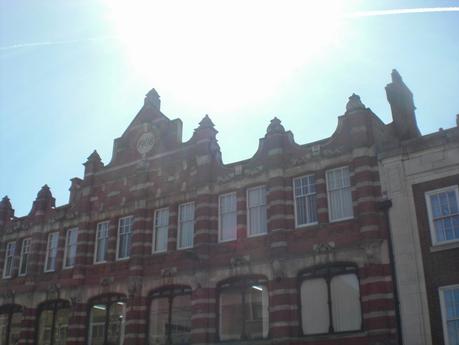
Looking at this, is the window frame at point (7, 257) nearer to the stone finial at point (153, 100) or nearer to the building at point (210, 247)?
the building at point (210, 247)

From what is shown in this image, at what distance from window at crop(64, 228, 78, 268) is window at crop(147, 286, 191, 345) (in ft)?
23.2

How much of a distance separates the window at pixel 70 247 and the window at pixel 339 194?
52.4 feet

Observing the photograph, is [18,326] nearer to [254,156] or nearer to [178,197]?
[178,197]

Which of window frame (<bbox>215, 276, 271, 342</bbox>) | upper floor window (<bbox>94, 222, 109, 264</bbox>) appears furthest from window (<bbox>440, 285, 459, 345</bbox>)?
upper floor window (<bbox>94, 222, 109, 264</bbox>)

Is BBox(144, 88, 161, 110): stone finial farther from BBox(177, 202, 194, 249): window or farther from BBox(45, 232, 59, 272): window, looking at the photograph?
BBox(45, 232, 59, 272): window

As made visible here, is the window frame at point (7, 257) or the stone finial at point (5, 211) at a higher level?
the stone finial at point (5, 211)

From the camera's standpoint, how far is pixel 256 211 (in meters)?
28.6

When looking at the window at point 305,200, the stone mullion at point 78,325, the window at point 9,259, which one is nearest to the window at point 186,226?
the window at point 305,200

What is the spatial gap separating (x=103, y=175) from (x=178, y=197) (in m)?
6.48

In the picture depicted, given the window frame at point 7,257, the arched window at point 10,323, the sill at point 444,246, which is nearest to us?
the sill at point 444,246

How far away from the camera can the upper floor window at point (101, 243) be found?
33.5 meters

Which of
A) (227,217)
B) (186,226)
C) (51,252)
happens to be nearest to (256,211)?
(227,217)

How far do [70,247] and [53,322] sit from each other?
4.33m

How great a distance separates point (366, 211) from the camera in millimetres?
24547
